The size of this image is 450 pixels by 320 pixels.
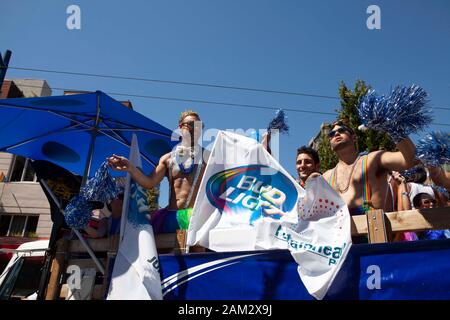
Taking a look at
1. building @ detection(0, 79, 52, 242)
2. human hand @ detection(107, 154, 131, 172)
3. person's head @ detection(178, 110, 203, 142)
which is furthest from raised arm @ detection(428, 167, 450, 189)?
building @ detection(0, 79, 52, 242)

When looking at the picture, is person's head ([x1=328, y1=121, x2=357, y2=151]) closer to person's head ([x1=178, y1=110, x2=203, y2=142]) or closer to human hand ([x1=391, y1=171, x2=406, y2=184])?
human hand ([x1=391, y1=171, x2=406, y2=184])

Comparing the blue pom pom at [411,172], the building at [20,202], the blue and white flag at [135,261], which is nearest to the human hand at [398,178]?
the blue pom pom at [411,172]

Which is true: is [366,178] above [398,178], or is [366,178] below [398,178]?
below

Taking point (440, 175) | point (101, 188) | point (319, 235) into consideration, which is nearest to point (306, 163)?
point (319, 235)

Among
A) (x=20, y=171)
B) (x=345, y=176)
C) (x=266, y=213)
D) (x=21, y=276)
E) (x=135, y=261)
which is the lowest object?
(x=135, y=261)

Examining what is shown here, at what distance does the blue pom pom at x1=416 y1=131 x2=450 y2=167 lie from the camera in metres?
1.79

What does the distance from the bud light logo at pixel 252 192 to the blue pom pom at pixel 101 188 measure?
1034 millimetres

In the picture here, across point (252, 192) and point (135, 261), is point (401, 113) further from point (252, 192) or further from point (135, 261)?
point (135, 261)

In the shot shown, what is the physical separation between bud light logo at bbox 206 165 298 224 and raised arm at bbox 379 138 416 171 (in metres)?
0.66

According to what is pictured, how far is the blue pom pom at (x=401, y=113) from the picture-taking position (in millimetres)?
1863

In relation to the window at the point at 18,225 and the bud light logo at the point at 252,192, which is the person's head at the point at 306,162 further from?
the window at the point at 18,225

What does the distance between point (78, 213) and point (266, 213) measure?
1.69 metres

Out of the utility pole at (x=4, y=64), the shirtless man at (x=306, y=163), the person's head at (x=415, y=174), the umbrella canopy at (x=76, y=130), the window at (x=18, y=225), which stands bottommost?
the shirtless man at (x=306, y=163)

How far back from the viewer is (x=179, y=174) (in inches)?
124
